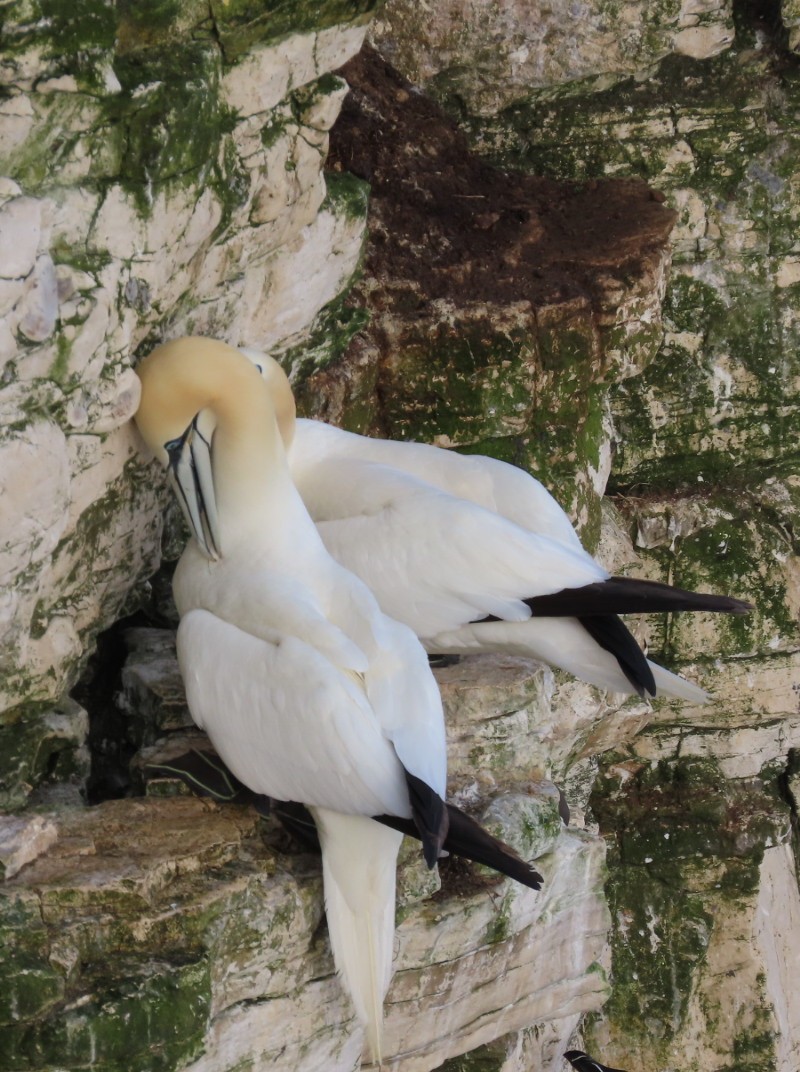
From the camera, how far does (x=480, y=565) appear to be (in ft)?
13.7

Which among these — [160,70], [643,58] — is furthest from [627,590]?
[643,58]

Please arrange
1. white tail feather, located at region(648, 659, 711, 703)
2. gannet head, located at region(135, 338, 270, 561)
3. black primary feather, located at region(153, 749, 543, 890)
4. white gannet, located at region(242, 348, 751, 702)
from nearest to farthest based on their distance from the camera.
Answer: black primary feather, located at region(153, 749, 543, 890) → gannet head, located at region(135, 338, 270, 561) → white gannet, located at region(242, 348, 751, 702) → white tail feather, located at region(648, 659, 711, 703)

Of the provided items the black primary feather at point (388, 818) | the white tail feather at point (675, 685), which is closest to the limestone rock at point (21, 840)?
the black primary feather at point (388, 818)

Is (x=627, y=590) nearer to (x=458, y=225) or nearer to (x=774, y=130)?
(x=458, y=225)

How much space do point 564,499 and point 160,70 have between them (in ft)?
8.81

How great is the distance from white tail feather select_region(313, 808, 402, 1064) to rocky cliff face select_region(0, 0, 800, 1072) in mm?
108

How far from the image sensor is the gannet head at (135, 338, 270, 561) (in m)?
3.94

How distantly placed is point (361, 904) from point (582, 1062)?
350 centimetres

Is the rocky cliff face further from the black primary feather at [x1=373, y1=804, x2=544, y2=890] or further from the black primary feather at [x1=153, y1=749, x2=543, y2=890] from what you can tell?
the black primary feather at [x1=373, y1=804, x2=544, y2=890]

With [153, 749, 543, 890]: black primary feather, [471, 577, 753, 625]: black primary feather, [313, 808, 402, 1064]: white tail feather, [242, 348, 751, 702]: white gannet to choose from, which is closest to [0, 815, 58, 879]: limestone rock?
[153, 749, 543, 890]: black primary feather

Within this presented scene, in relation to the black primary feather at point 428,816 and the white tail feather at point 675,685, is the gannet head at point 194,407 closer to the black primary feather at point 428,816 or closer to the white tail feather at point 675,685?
the black primary feather at point 428,816

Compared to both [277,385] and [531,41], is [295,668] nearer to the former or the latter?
[277,385]

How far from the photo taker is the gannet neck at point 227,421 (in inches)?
155

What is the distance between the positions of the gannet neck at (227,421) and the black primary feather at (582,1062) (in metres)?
3.49
